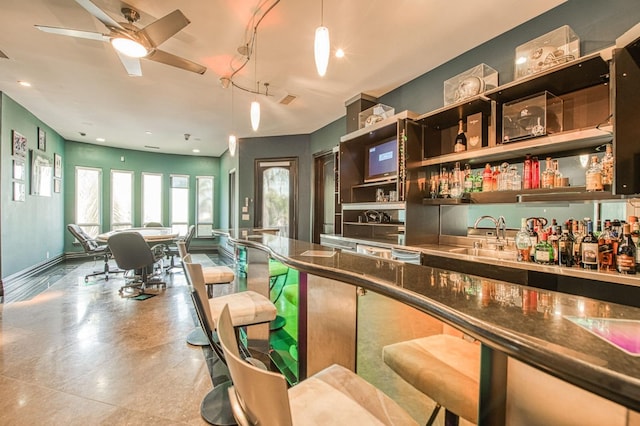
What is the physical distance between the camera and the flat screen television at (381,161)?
358 cm

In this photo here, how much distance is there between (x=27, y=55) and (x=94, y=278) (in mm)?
3585

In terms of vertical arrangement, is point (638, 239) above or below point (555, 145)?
below

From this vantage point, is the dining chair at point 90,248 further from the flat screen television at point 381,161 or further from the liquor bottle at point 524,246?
the liquor bottle at point 524,246

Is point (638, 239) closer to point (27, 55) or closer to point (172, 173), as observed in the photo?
point (27, 55)

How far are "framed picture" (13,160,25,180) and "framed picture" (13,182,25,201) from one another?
0.11 m

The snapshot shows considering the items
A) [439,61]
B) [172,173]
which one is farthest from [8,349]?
[172,173]

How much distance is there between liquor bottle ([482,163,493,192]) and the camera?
2682mm

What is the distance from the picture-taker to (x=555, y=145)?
2172 millimetres

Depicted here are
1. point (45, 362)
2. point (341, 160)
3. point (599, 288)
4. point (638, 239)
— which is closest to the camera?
point (638, 239)

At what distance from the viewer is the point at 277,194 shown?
6.50 meters

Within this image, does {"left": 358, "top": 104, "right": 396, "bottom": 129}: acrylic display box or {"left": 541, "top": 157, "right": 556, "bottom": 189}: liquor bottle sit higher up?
{"left": 358, "top": 104, "right": 396, "bottom": 129}: acrylic display box

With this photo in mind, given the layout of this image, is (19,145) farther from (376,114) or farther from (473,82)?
(473,82)

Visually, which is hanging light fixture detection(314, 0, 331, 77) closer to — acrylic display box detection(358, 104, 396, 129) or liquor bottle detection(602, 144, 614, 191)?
liquor bottle detection(602, 144, 614, 191)

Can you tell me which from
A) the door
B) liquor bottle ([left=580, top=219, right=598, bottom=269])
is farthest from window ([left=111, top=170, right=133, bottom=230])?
liquor bottle ([left=580, top=219, right=598, bottom=269])
